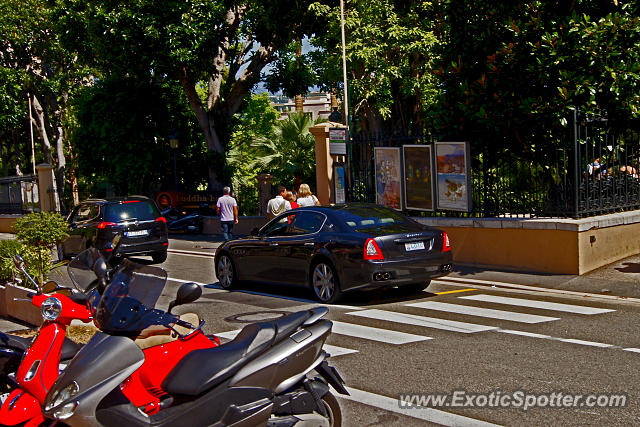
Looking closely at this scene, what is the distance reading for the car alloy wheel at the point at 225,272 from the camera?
13.8m

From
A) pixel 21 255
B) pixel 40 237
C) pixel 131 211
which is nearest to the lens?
pixel 21 255

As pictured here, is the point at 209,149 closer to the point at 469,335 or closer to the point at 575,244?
the point at 575,244

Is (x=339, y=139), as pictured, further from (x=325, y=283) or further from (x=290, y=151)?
(x=290, y=151)

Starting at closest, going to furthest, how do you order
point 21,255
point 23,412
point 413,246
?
point 23,412, point 21,255, point 413,246

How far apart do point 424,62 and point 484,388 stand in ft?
80.3

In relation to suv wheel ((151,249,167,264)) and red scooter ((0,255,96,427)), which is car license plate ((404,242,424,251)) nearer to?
red scooter ((0,255,96,427))

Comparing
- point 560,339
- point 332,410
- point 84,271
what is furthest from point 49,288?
point 560,339

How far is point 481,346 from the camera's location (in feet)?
28.0

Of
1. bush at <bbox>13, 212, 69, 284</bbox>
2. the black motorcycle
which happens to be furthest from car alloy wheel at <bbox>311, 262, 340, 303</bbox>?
the black motorcycle

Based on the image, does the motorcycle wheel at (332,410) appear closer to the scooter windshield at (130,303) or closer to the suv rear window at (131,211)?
the scooter windshield at (130,303)

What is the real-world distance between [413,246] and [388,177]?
6202 mm

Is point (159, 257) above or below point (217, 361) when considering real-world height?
below

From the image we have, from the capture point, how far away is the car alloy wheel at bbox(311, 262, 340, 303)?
11664 millimetres

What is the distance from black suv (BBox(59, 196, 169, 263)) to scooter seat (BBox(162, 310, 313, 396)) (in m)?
13.7
